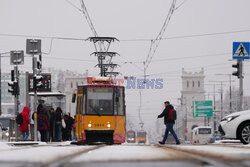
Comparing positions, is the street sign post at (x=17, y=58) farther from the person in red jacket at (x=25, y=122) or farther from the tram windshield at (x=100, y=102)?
the person in red jacket at (x=25, y=122)

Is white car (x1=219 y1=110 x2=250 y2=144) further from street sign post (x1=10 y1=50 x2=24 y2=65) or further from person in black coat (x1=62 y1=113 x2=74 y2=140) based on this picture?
street sign post (x1=10 y1=50 x2=24 y2=65)

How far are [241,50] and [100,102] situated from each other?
679 centimetres

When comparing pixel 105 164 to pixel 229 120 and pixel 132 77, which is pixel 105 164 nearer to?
pixel 229 120

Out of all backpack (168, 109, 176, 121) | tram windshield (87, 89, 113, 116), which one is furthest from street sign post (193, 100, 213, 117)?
backpack (168, 109, 176, 121)

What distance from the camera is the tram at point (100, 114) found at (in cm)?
2400

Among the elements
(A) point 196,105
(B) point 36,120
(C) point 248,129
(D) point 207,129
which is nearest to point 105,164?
(C) point 248,129

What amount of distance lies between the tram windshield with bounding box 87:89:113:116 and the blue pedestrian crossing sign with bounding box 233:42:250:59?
5.97 m

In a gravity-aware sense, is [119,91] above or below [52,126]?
above

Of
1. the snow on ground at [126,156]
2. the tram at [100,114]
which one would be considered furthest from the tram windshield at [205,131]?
the snow on ground at [126,156]

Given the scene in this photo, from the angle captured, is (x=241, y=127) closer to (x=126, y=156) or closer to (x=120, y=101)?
(x=120, y=101)

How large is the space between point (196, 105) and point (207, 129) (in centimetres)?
1147

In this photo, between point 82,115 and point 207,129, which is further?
point 207,129

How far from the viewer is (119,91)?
82.2ft

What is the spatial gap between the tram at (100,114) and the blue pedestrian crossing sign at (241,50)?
18.5 feet
